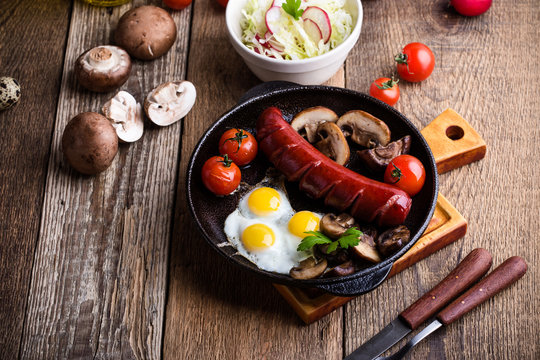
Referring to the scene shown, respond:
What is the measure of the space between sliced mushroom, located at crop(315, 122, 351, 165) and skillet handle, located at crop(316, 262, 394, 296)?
626 mm

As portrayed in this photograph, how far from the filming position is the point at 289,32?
327 centimetres

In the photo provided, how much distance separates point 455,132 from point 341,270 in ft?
4.09

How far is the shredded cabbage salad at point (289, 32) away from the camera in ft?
10.6

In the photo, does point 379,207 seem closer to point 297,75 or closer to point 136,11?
point 297,75

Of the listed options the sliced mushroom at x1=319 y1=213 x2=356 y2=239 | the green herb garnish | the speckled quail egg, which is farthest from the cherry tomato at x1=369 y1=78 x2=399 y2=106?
the speckled quail egg

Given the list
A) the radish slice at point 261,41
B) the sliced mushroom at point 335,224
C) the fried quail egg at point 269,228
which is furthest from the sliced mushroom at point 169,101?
the sliced mushroom at point 335,224

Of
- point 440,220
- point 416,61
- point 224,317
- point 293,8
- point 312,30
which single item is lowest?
point 224,317

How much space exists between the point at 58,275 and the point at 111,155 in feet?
2.27

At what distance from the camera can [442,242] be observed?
2.91 meters

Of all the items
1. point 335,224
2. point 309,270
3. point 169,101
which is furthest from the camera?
point 169,101

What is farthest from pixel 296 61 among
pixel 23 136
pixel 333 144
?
pixel 23 136

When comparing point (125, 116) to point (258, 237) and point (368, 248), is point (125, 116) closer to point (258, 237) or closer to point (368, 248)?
point (258, 237)

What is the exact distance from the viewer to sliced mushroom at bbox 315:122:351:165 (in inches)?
114

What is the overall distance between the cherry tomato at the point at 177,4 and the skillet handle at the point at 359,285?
2.20m
